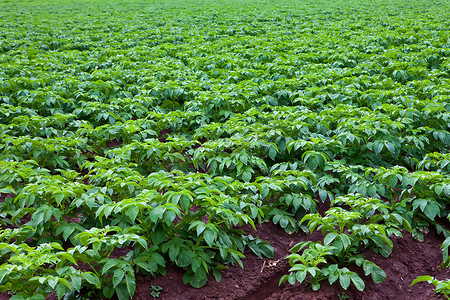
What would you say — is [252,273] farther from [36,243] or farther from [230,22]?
Answer: [230,22]

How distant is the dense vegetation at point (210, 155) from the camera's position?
2.88 metres

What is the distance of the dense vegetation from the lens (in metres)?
2.88

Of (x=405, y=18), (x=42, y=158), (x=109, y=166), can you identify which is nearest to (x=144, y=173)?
(x=109, y=166)

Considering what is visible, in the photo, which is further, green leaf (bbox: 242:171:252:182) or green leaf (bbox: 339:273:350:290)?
green leaf (bbox: 242:171:252:182)

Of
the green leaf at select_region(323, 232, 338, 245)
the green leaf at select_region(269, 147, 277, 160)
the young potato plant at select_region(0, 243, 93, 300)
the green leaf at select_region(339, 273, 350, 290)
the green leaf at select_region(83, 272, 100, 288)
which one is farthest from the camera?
the green leaf at select_region(269, 147, 277, 160)

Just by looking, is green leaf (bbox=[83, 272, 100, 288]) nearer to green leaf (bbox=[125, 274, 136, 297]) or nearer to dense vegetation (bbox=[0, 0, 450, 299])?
dense vegetation (bbox=[0, 0, 450, 299])

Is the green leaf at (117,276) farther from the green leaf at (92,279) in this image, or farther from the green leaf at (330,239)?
the green leaf at (330,239)

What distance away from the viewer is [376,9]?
18250mm

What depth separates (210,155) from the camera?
434cm

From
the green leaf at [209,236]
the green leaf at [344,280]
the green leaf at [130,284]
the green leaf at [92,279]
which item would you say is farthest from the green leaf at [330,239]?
the green leaf at [92,279]

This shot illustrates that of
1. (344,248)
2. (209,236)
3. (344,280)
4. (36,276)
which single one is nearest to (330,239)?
(344,248)

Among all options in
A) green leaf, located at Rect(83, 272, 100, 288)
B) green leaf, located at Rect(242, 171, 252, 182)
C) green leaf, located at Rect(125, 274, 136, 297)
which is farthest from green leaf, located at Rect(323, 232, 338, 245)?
green leaf, located at Rect(83, 272, 100, 288)

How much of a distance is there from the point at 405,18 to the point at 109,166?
1507 cm

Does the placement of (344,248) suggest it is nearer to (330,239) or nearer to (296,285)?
(330,239)
